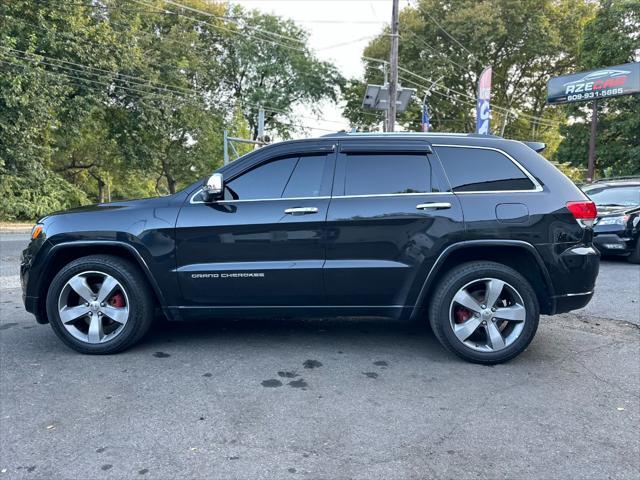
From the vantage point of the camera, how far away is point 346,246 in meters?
3.92

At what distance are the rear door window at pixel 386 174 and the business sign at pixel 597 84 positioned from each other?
19.0 metres

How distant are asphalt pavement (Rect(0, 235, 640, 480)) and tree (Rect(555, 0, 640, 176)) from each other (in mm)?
22601

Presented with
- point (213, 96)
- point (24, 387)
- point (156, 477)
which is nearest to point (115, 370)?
point (24, 387)

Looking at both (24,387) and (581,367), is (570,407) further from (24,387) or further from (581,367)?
(24,387)

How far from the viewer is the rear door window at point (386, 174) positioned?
13.1 feet

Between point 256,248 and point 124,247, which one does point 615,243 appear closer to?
point 256,248

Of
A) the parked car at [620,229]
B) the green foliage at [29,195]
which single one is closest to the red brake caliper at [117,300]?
the parked car at [620,229]

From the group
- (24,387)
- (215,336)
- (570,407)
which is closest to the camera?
(570,407)

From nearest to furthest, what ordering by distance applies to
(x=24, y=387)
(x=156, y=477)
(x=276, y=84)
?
(x=156, y=477), (x=24, y=387), (x=276, y=84)

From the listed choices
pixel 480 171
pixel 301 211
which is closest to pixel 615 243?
pixel 480 171

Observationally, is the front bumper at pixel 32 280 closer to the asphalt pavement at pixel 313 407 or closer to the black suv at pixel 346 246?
the black suv at pixel 346 246

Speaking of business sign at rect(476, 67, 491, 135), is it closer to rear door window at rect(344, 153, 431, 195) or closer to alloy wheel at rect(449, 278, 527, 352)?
rear door window at rect(344, 153, 431, 195)

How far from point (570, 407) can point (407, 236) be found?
5.37ft

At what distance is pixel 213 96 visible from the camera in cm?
3045
